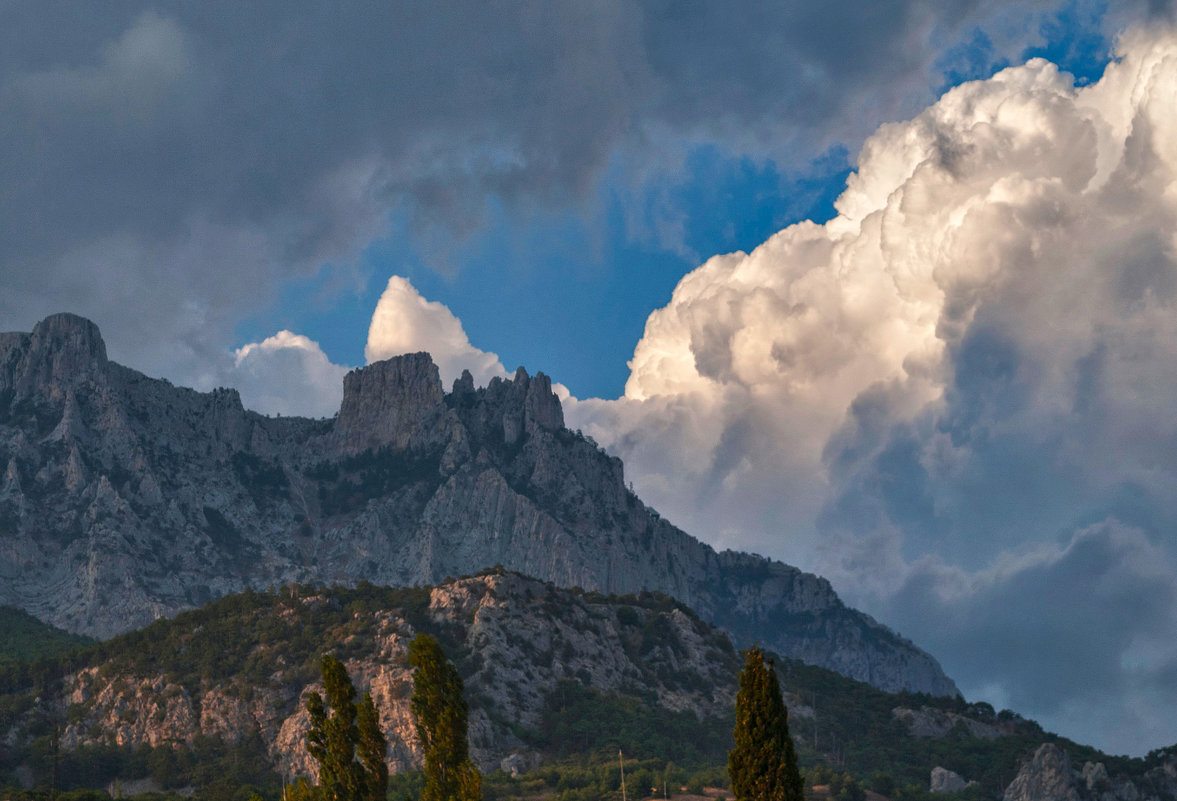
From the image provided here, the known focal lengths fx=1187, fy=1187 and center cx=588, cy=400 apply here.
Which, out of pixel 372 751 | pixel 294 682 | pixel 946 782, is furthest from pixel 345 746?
pixel 946 782

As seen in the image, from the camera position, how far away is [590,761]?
157 metres

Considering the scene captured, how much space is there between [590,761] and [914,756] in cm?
5721

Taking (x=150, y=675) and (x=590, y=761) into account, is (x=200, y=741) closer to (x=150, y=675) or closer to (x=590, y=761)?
(x=150, y=675)

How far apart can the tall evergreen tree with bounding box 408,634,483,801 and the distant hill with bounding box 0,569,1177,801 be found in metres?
55.8

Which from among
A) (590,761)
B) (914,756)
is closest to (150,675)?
(590,761)

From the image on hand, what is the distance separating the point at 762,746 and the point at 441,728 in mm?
32036

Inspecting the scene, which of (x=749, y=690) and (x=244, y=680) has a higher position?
(x=244, y=680)

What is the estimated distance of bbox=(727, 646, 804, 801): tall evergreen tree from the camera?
60438mm

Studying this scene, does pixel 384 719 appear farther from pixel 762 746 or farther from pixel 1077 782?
pixel 762 746

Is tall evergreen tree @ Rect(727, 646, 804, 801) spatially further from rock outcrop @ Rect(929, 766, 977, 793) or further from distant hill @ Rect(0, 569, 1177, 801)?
rock outcrop @ Rect(929, 766, 977, 793)

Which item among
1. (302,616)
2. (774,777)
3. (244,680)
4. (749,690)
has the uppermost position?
(302,616)

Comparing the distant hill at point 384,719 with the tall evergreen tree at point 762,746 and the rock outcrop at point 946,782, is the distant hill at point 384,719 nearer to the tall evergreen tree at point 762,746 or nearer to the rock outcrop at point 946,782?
the rock outcrop at point 946,782

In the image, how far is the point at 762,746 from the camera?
60781 mm

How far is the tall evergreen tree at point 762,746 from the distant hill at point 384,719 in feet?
273
